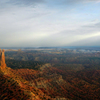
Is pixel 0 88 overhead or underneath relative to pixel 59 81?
overhead

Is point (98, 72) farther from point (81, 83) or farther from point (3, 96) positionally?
point (3, 96)

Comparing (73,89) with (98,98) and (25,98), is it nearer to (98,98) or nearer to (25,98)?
(98,98)

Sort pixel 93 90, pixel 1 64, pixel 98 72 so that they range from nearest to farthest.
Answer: pixel 1 64, pixel 93 90, pixel 98 72

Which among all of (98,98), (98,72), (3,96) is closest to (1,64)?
(3,96)

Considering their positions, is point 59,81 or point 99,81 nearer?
point 59,81

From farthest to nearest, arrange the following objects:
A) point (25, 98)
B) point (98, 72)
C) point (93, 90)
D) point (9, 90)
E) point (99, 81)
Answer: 1. point (98, 72)
2. point (99, 81)
3. point (93, 90)
4. point (9, 90)
5. point (25, 98)

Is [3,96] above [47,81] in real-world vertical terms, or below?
above

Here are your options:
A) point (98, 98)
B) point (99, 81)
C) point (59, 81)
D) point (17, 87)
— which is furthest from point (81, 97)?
point (17, 87)

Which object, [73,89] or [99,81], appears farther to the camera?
[99,81]

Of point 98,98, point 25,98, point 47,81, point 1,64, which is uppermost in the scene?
point 1,64

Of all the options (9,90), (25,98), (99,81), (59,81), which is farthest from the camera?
(99,81)
